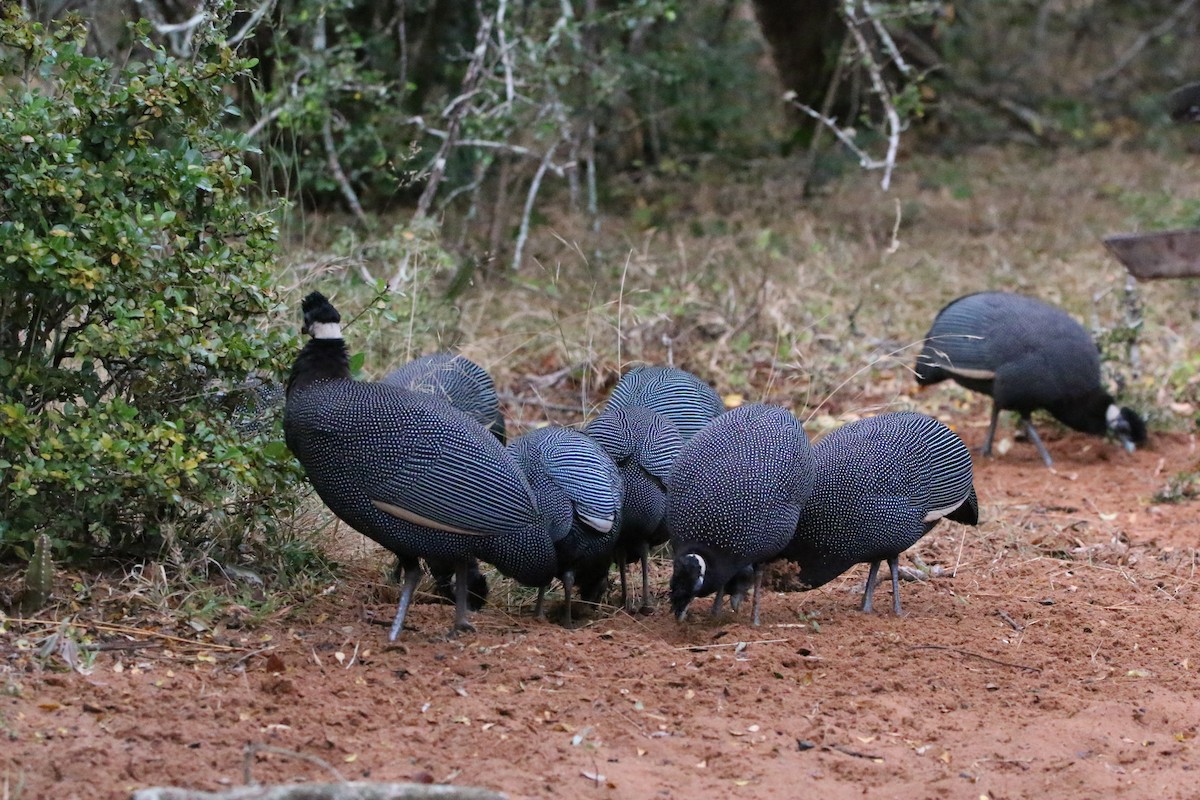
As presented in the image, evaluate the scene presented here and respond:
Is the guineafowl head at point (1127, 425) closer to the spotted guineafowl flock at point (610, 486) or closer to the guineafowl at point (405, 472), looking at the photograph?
the spotted guineafowl flock at point (610, 486)

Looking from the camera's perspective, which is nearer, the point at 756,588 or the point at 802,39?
the point at 756,588

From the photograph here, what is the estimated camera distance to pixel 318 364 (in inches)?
169

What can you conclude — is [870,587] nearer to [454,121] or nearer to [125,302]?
[125,302]

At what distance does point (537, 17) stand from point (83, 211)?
5.12 m

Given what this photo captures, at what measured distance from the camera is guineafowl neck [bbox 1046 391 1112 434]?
7332 millimetres

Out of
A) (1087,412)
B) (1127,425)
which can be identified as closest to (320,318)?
(1087,412)

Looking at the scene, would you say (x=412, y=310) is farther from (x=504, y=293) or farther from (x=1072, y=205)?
(x=1072, y=205)

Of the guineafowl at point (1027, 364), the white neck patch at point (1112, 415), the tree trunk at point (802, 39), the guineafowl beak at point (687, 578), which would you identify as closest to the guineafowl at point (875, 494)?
the guineafowl beak at point (687, 578)

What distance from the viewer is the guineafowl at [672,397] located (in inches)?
218

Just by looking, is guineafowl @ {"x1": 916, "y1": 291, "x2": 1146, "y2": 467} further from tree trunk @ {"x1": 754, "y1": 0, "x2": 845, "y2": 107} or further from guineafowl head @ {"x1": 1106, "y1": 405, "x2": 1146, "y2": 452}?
tree trunk @ {"x1": 754, "y1": 0, "x2": 845, "y2": 107}

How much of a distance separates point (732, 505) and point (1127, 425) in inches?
150

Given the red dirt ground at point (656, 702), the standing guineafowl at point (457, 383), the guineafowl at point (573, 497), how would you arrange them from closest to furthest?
the red dirt ground at point (656, 702) < the guineafowl at point (573, 497) < the standing guineafowl at point (457, 383)

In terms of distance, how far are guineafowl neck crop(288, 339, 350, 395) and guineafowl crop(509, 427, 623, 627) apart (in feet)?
2.17

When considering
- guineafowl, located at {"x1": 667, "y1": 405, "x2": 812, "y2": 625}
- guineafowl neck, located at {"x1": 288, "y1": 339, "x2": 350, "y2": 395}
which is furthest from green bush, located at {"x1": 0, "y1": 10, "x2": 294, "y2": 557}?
guineafowl, located at {"x1": 667, "y1": 405, "x2": 812, "y2": 625}
